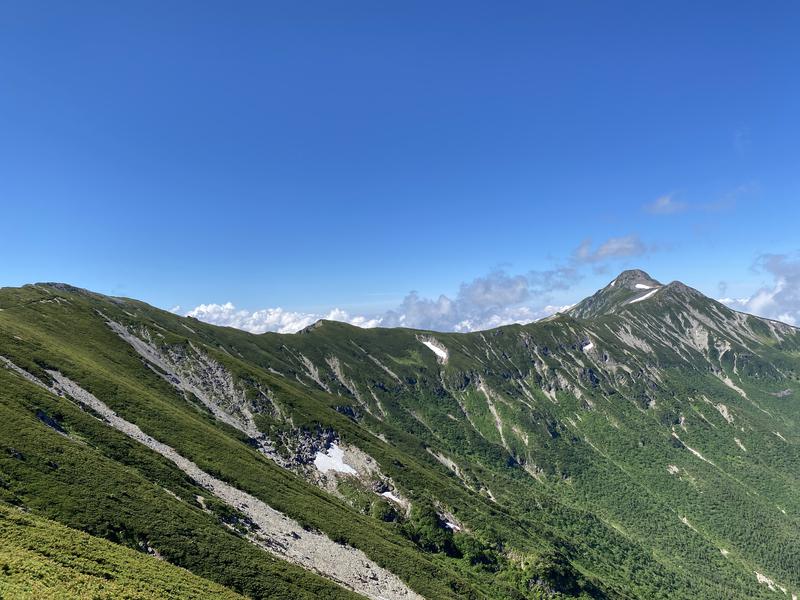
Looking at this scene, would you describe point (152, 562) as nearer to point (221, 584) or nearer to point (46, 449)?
point (221, 584)

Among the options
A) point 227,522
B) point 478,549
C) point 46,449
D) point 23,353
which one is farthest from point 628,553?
point 23,353

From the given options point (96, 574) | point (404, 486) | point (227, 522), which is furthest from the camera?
point (404, 486)

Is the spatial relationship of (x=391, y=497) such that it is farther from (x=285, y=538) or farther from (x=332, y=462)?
(x=285, y=538)

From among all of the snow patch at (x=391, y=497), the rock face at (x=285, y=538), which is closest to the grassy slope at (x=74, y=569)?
the rock face at (x=285, y=538)

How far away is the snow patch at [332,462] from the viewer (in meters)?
127

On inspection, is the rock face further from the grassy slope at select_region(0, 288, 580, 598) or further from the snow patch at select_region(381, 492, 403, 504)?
the snow patch at select_region(381, 492, 403, 504)

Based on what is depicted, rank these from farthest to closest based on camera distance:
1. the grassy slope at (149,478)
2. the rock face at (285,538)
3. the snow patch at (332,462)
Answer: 1. the snow patch at (332,462)
2. the rock face at (285,538)
3. the grassy slope at (149,478)

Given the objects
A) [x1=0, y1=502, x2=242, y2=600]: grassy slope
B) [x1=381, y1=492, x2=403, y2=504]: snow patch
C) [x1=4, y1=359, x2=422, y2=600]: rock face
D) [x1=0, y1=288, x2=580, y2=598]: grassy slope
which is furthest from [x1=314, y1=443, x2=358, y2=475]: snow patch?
[x1=0, y1=502, x2=242, y2=600]: grassy slope

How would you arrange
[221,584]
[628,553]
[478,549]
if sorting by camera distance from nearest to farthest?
[221,584]
[478,549]
[628,553]

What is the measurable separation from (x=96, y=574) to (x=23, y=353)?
84699mm

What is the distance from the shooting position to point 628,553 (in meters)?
191

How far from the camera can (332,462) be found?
130125mm

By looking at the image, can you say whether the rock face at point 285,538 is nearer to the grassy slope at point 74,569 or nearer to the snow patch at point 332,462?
the grassy slope at point 74,569

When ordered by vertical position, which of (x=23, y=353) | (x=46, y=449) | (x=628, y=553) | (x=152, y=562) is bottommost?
(x=628, y=553)
